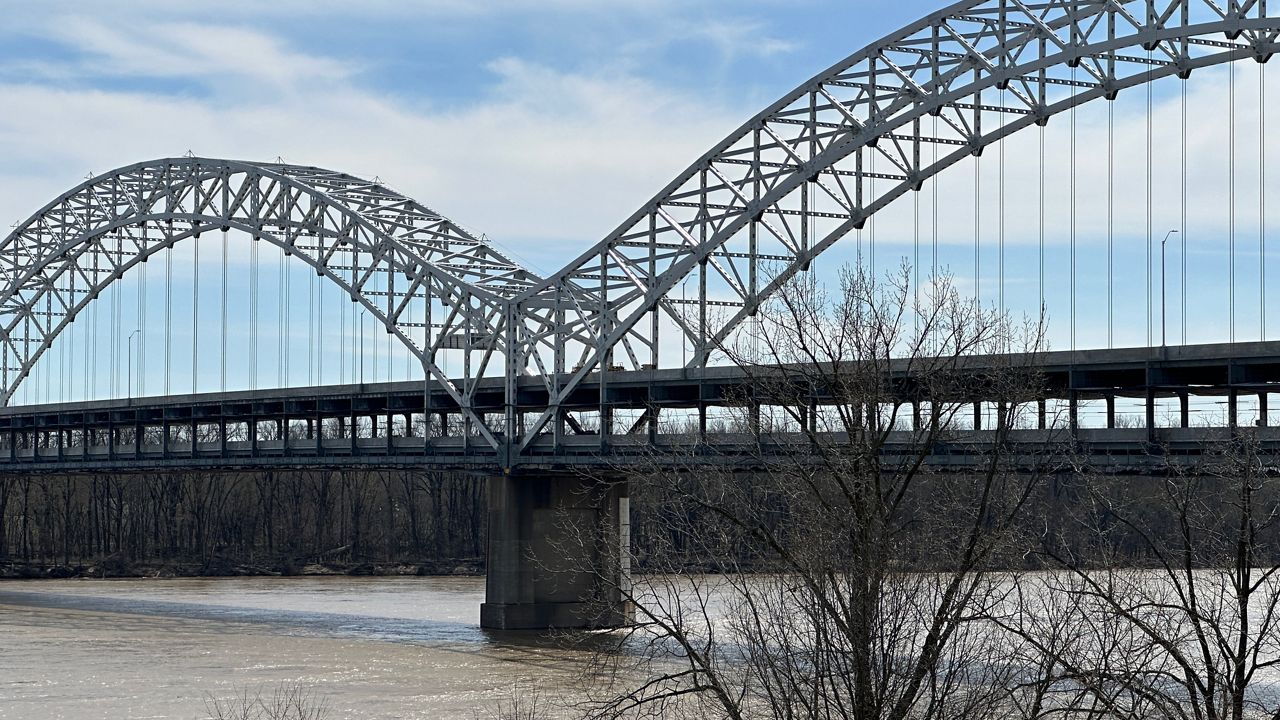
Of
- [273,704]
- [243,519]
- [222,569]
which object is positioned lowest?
[222,569]

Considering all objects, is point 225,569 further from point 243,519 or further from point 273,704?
point 273,704

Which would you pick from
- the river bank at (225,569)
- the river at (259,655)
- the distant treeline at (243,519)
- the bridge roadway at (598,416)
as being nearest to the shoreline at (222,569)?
the river bank at (225,569)

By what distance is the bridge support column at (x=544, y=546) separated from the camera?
62156 mm

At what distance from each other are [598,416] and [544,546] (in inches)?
217

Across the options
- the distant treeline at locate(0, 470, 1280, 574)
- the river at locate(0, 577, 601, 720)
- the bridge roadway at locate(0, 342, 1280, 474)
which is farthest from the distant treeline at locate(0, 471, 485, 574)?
the river at locate(0, 577, 601, 720)

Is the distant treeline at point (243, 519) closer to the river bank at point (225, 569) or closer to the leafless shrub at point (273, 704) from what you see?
the river bank at point (225, 569)

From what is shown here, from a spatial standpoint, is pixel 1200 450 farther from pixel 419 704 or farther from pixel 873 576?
pixel 873 576

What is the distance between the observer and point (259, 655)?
54.4 m

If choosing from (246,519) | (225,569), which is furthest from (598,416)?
(246,519)

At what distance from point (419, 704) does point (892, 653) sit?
23.3 meters

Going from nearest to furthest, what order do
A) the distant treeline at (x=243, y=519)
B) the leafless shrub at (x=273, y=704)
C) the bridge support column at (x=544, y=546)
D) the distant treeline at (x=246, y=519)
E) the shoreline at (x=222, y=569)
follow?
the leafless shrub at (x=273, y=704), the bridge support column at (x=544, y=546), the shoreline at (x=222, y=569), the distant treeline at (x=246, y=519), the distant treeline at (x=243, y=519)

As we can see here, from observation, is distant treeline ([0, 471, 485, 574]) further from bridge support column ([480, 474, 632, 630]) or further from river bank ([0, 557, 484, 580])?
bridge support column ([480, 474, 632, 630])

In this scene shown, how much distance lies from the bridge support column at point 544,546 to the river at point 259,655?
1847 millimetres

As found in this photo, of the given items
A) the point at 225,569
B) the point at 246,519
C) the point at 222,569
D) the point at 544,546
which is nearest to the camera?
the point at 544,546
